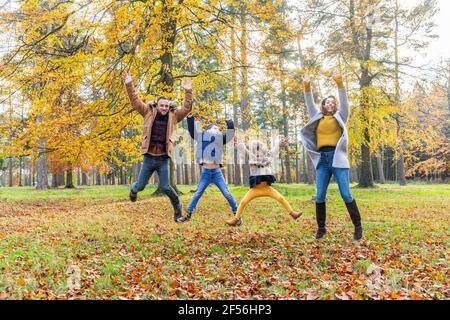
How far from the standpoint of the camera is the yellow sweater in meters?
6.50

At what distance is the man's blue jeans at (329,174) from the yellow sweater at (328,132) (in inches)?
6.7

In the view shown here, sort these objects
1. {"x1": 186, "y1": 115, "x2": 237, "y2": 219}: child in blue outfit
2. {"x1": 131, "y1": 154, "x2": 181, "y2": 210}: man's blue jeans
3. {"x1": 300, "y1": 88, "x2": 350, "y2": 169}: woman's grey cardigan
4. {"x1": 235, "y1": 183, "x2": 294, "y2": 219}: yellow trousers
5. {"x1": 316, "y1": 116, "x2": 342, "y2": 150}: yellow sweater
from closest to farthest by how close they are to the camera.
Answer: {"x1": 300, "y1": 88, "x2": 350, "y2": 169}: woman's grey cardigan < {"x1": 316, "y1": 116, "x2": 342, "y2": 150}: yellow sweater < {"x1": 131, "y1": 154, "x2": 181, "y2": 210}: man's blue jeans < {"x1": 235, "y1": 183, "x2": 294, "y2": 219}: yellow trousers < {"x1": 186, "y1": 115, "x2": 237, "y2": 219}: child in blue outfit

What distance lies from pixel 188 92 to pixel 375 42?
668 inches

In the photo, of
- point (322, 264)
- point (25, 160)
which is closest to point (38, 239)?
point (322, 264)

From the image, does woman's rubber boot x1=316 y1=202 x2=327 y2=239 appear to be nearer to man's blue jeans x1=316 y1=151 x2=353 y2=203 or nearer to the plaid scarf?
man's blue jeans x1=316 y1=151 x2=353 y2=203

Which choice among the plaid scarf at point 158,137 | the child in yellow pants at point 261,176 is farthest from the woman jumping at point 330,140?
Answer: the plaid scarf at point 158,137

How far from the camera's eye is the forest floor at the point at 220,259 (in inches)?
176

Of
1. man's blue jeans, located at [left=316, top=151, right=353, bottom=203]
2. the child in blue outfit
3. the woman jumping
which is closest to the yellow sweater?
the woman jumping

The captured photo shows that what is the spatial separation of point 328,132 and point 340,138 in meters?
0.26

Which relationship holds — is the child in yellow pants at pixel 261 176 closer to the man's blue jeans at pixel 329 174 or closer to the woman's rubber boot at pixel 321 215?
the woman's rubber boot at pixel 321 215

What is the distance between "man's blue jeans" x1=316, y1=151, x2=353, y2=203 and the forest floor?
97cm

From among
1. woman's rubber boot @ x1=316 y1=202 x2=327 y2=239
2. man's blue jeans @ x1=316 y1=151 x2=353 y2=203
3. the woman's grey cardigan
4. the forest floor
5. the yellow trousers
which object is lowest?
the forest floor
